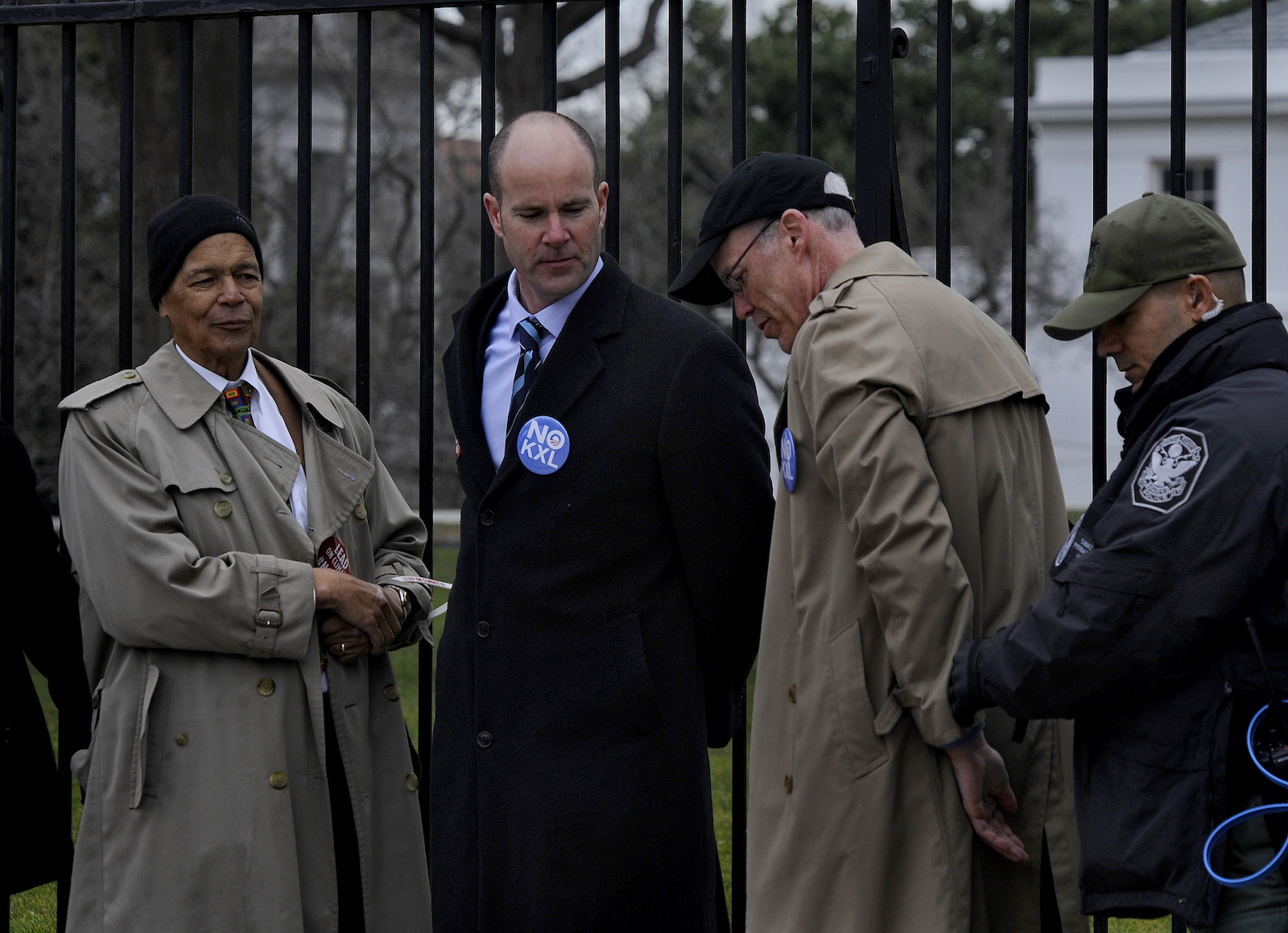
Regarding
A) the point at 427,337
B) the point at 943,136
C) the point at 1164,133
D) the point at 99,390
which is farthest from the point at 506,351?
the point at 1164,133

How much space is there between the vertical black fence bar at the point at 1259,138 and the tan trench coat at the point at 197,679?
2.17 metres

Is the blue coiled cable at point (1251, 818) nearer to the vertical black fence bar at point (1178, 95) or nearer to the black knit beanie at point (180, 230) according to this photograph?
the vertical black fence bar at point (1178, 95)

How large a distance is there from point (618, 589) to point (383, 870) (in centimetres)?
96

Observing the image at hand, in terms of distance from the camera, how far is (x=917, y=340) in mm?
2738

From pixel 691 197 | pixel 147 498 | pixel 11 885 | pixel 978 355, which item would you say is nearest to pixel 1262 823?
pixel 978 355

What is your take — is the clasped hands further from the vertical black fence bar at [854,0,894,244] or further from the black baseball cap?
the vertical black fence bar at [854,0,894,244]

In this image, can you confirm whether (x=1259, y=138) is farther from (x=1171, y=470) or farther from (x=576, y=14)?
(x=576, y=14)

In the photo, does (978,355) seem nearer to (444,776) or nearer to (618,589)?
(618,589)

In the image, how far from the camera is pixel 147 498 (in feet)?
10.5

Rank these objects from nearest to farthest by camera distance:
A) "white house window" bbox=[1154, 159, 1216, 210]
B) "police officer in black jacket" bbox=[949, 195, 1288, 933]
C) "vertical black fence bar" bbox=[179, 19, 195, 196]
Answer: "police officer in black jacket" bbox=[949, 195, 1288, 933], "vertical black fence bar" bbox=[179, 19, 195, 196], "white house window" bbox=[1154, 159, 1216, 210]

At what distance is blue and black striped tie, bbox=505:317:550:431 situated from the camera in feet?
10.4

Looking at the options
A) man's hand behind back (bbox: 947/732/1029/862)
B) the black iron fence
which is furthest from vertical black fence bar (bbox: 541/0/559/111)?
man's hand behind back (bbox: 947/732/1029/862)

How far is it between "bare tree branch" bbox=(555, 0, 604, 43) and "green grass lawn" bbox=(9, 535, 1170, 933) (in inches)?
193

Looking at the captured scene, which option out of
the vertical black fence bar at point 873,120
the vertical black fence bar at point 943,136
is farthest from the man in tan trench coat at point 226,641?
the vertical black fence bar at point 943,136
